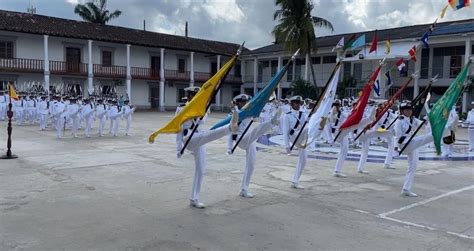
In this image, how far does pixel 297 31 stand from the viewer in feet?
108

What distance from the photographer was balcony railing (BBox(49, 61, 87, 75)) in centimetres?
3538

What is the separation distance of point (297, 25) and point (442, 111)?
84.5ft

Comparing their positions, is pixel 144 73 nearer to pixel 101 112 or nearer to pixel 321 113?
pixel 101 112

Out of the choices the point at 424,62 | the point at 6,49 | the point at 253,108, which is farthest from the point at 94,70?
the point at 253,108

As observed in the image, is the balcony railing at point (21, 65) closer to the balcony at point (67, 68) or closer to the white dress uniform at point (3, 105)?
the balcony at point (67, 68)

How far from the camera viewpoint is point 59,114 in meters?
17.6

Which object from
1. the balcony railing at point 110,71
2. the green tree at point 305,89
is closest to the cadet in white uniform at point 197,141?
the green tree at point 305,89

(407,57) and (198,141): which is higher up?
(407,57)

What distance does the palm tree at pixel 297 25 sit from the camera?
32.9 metres

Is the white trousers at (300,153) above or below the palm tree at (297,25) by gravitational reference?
below

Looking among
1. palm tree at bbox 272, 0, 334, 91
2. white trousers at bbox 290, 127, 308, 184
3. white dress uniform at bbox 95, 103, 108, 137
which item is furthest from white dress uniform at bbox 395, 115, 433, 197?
palm tree at bbox 272, 0, 334, 91

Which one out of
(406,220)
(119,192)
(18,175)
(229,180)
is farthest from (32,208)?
(406,220)

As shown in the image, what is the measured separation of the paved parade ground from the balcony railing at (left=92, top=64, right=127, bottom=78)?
2645 centimetres

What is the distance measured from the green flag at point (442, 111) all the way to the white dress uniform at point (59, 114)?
13.6 m
